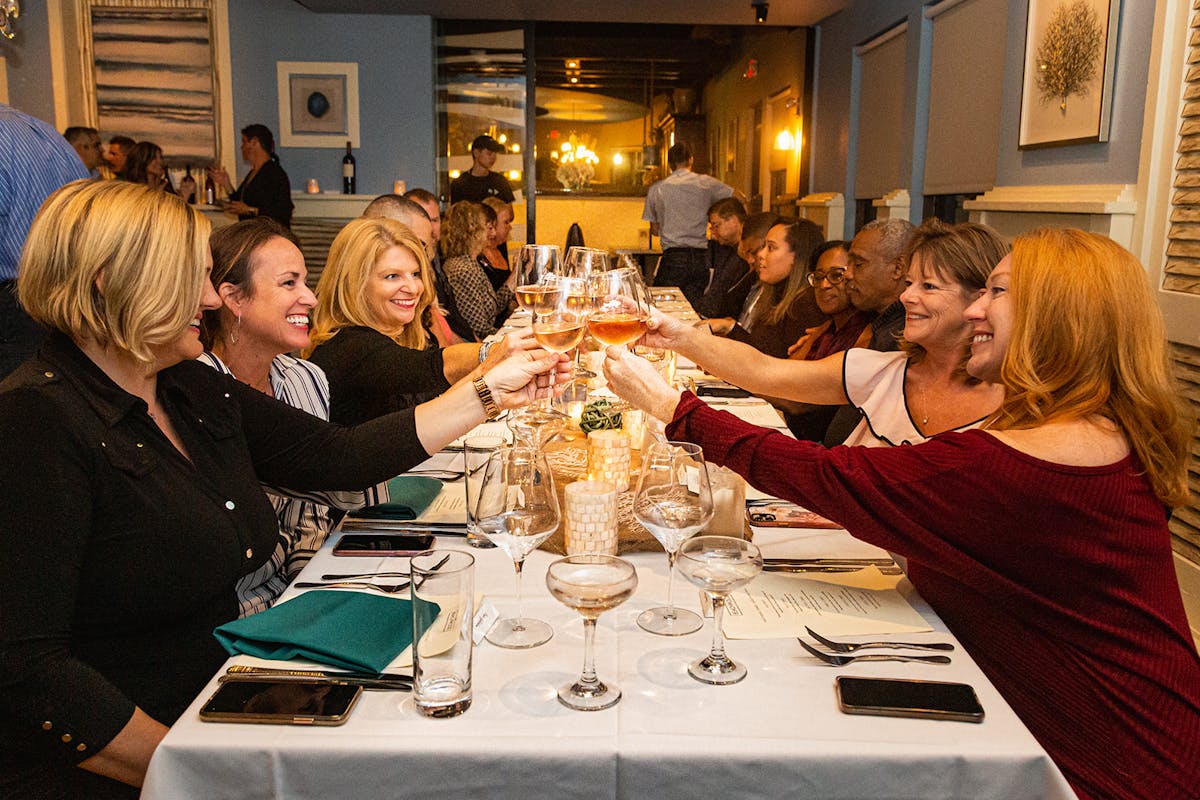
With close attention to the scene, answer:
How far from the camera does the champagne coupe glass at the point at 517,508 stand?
1.27 m

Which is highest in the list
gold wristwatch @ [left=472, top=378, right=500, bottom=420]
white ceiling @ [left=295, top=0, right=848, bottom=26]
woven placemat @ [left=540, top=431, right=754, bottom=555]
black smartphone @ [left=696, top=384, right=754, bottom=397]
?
white ceiling @ [left=295, top=0, right=848, bottom=26]

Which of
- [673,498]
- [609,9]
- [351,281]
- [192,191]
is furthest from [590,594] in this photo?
[192,191]

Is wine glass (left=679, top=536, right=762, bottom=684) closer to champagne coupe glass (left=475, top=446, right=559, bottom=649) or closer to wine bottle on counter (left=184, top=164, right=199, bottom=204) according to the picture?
champagne coupe glass (left=475, top=446, right=559, bottom=649)

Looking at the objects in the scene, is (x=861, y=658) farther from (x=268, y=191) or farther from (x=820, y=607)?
(x=268, y=191)

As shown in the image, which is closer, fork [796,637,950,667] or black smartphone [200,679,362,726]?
black smartphone [200,679,362,726]

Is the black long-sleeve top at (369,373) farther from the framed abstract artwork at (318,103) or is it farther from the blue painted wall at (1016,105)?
the framed abstract artwork at (318,103)

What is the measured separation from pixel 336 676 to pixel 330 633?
7 cm

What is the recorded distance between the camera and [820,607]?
4.54ft

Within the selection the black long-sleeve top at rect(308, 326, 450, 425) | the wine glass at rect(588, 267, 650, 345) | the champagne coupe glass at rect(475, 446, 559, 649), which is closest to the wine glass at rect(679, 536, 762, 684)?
the champagne coupe glass at rect(475, 446, 559, 649)

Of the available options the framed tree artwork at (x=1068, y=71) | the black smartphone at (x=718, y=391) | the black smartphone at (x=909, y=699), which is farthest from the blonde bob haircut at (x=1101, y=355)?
the framed tree artwork at (x=1068, y=71)

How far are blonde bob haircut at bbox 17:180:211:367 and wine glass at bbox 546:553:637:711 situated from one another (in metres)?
0.74

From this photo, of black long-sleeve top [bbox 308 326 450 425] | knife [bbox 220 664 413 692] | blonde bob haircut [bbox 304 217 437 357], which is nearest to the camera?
knife [bbox 220 664 413 692]

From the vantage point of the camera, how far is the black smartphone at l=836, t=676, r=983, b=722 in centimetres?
108

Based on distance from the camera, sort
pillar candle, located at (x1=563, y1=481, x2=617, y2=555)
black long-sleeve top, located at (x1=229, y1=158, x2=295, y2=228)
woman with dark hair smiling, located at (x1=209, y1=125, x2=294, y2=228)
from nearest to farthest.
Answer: pillar candle, located at (x1=563, y1=481, x2=617, y2=555) < woman with dark hair smiling, located at (x1=209, y1=125, x2=294, y2=228) < black long-sleeve top, located at (x1=229, y1=158, x2=295, y2=228)
